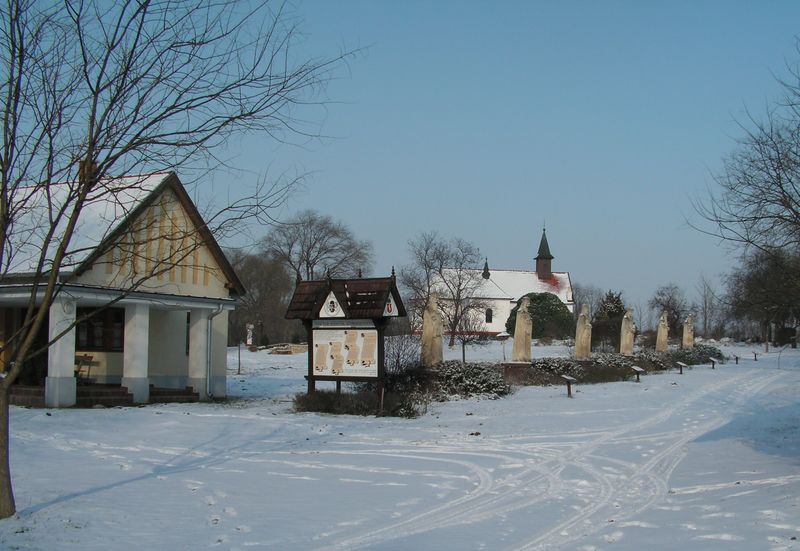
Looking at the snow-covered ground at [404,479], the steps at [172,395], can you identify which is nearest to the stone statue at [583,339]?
the snow-covered ground at [404,479]

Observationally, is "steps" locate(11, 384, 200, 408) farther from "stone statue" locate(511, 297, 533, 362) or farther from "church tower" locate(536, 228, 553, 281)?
"church tower" locate(536, 228, 553, 281)

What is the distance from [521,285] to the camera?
282ft

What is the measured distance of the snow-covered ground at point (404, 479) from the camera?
25.2ft

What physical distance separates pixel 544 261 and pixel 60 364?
75.2 metres

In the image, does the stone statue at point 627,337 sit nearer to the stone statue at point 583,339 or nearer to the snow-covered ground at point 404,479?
the stone statue at point 583,339

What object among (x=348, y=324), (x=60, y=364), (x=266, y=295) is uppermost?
(x=266, y=295)

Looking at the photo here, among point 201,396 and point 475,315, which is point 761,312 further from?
point 475,315

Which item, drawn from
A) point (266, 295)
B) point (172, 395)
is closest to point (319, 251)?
point (266, 295)

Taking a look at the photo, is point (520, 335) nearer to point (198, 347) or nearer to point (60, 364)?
point (198, 347)

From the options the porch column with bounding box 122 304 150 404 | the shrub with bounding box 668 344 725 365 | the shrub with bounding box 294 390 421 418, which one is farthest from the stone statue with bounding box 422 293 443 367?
the shrub with bounding box 668 344 725 365

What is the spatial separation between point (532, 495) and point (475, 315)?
55.3 m

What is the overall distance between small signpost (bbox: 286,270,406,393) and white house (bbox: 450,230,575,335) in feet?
194

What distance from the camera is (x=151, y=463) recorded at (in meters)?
11.6

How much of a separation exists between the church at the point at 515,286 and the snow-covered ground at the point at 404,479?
2406 inches
